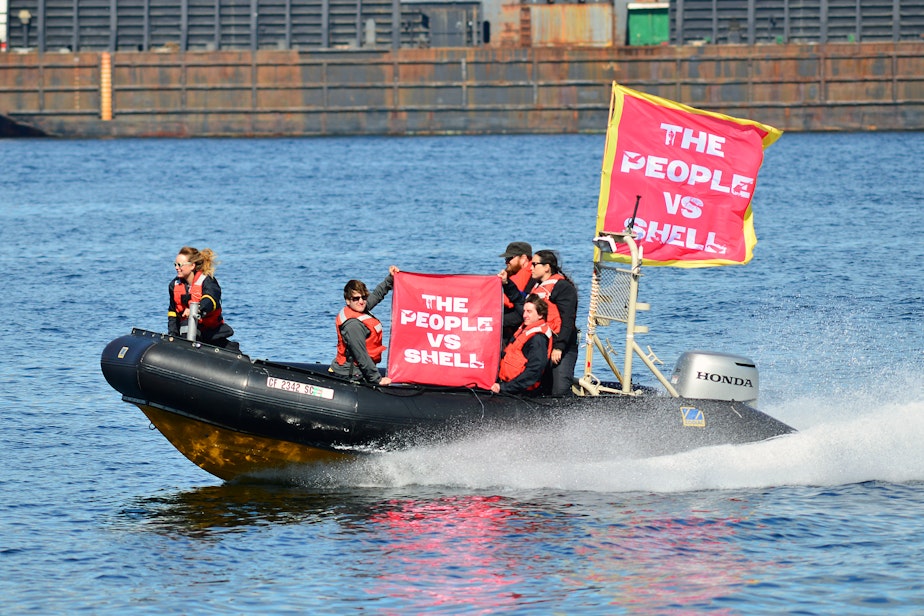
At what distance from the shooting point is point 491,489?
1316 cm

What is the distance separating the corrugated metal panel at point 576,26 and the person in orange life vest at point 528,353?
183 feet

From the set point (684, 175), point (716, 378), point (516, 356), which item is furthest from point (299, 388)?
point (684, 175)

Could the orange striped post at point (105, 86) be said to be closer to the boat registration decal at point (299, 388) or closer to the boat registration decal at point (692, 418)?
the boat registration decal at point (299, 388)

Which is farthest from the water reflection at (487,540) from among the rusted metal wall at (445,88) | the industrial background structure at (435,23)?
the industrial background structure at (435,23)

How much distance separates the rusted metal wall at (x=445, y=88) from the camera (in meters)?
66.1

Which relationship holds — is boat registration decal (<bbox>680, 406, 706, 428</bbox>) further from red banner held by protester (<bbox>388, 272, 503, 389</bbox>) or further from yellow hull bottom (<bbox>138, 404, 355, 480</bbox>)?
yellow hull bottom (<bbox>138, 404, 355, 480</bbox>)

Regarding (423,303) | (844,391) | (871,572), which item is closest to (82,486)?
(423,303)

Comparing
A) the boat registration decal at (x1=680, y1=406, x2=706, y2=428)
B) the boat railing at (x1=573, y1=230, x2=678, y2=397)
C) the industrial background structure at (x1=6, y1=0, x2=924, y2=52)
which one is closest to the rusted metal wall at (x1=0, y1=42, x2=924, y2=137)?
the industrial background structure at (x1=6, y1=0, x2=924, y2=52)

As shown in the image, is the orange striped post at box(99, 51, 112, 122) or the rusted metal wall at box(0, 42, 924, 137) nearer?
the rusted metal wall at box(0, 42, 924, 137)

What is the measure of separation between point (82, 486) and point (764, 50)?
188 feet

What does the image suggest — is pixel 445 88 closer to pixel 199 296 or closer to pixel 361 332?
pixel 199 296

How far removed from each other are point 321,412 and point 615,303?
3045 mm

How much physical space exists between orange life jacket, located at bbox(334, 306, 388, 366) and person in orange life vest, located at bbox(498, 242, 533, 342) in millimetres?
1265

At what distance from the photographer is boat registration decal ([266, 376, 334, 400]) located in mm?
12578
